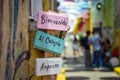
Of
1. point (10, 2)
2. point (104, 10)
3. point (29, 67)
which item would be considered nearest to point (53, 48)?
point (29, 67)

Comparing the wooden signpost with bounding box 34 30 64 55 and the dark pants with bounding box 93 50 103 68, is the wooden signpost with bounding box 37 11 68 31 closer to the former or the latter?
the wooden signpost with bounding box 34 30 64 55

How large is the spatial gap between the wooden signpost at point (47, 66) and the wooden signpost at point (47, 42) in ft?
0.54

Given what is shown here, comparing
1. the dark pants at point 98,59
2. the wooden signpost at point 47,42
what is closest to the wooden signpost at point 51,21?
the wooden signpost at point 47,42

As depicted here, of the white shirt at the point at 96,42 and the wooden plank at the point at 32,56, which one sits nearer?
the wooden plank at the point at 32,56

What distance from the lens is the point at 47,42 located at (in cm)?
668

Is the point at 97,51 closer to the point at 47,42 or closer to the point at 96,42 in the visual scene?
the point at 96,42

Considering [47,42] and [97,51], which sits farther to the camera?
[97,51]

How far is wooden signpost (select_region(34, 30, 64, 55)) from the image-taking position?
21.7 ft

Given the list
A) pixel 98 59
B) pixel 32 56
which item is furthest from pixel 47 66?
pixel 98 59

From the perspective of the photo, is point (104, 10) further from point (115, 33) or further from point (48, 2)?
point (48, 2)

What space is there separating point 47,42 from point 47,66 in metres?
0.42

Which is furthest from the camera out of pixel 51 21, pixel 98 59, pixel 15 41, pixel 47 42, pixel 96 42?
pixel 98 59

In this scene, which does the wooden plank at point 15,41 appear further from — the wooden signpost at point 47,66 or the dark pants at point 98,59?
the dark pants at point 98,59

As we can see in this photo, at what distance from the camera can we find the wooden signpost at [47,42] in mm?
6629
